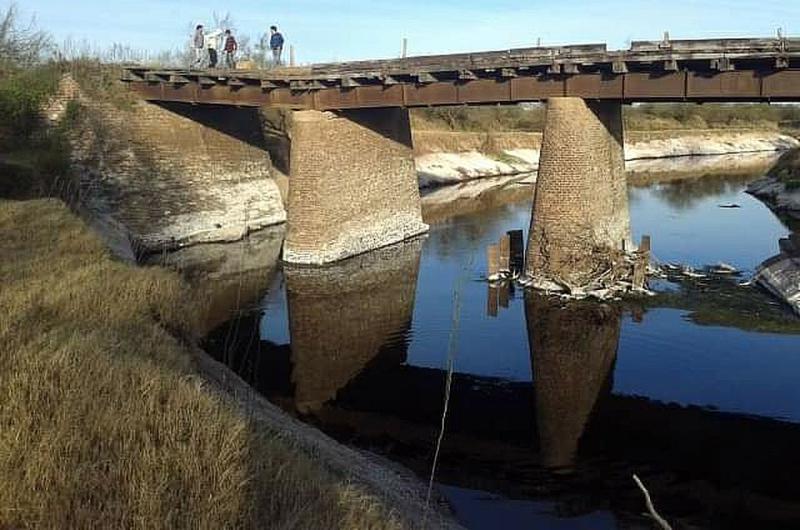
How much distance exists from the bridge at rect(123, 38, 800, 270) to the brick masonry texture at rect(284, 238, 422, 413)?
4.99 ft

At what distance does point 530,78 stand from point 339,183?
8975mm

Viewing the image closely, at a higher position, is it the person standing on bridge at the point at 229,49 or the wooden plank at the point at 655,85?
the person standing on bridge at the point at 229,49

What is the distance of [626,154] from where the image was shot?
7450 centimetres

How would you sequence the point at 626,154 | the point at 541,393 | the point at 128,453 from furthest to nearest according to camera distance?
the point at 626,154 < the point at 541,393 < the point at 128,453

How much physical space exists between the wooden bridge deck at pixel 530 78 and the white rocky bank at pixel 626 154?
2473 cm

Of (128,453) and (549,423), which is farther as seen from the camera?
(549,423)

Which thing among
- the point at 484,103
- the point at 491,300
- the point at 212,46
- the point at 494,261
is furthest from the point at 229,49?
the point at 491,300

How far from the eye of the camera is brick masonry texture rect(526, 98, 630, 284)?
2125 cm

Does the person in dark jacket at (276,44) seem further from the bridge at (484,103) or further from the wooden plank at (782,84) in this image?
the wooden plank at (782,84)

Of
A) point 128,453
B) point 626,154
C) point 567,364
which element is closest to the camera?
point 128,453

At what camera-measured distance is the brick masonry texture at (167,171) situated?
2992cm

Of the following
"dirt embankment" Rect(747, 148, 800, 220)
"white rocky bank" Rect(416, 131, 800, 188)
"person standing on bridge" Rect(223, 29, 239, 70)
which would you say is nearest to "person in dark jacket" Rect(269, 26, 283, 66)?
"person standing on bridge" Rect(223, 29, 239, 70)

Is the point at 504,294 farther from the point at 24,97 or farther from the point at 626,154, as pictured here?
the point at 626,154

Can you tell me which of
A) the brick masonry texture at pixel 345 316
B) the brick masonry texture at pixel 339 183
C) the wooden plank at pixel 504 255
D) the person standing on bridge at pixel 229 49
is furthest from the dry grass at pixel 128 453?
the person standing on bridge at pixel 229 49
